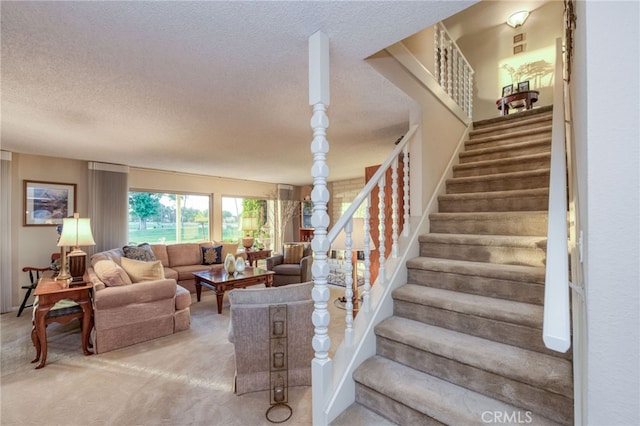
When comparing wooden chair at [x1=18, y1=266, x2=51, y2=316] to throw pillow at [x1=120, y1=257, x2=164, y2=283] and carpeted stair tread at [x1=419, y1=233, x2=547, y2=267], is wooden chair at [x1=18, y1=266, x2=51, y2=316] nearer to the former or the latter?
throw pillow at [x1=120, y1=257, x2=164, y2=283]

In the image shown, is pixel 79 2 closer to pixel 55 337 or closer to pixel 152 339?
pixel 152 339

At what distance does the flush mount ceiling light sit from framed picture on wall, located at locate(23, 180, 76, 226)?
7357 mm

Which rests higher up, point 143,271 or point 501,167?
point 501,167

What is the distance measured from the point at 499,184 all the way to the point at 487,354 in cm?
174

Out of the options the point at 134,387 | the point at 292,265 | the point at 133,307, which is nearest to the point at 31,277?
the point at 133,307

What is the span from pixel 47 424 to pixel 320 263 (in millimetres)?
2070

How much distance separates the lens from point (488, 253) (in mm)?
1973

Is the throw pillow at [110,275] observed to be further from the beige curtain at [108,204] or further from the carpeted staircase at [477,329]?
the carpeted staircase at [477,329]

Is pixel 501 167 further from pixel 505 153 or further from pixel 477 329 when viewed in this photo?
pixel 477 329

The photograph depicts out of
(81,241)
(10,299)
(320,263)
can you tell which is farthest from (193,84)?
(10,299)

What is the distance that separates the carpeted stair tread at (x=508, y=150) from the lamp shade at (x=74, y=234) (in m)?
4.23

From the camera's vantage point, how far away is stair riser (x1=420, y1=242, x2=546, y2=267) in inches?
70.7

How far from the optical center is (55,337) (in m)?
3.07

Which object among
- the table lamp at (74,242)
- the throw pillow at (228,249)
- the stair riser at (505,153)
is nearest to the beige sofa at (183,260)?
the throw pillow at (228,249)
